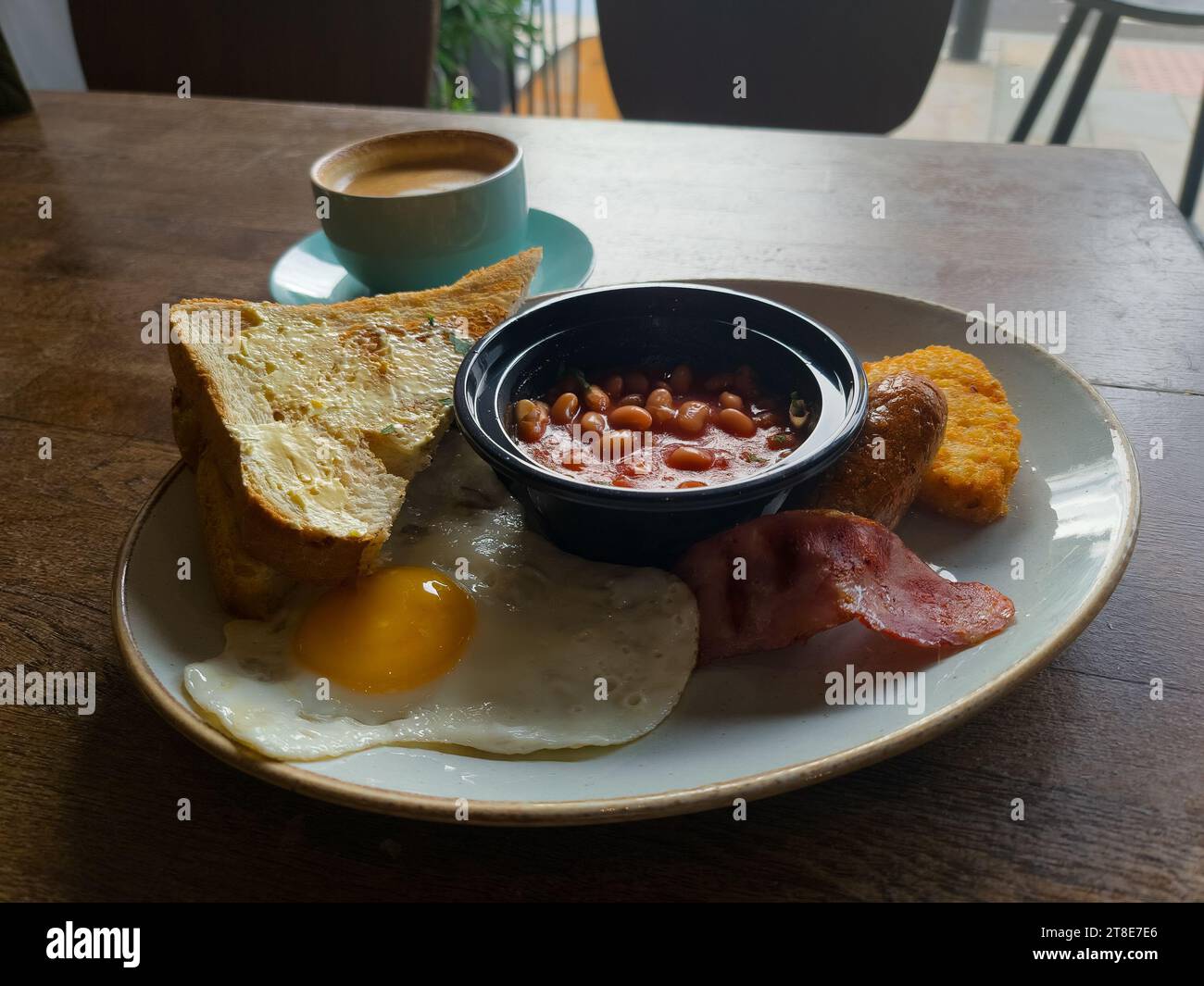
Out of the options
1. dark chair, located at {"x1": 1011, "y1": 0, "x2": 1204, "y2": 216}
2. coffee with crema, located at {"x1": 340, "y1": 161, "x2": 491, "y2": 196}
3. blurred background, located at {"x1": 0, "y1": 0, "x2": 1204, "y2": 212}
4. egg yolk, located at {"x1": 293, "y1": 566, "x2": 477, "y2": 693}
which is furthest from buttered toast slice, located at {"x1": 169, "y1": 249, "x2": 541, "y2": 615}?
dark chair, located at {"x1": 1011, "y1": 0, "x2": 1204, "y2": 216}

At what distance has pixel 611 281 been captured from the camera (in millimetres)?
2305

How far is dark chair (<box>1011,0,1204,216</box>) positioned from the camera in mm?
3496

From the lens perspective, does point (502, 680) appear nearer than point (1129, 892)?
No

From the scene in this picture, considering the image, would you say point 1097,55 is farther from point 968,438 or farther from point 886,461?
point 886,461

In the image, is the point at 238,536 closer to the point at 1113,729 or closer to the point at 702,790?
the point at 702,790

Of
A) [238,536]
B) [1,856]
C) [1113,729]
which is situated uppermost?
[238,536]

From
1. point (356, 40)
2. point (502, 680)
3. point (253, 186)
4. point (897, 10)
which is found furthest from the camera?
point (356, 40)

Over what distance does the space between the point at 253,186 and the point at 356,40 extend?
4.49ft

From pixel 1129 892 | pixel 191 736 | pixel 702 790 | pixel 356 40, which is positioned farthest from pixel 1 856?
pixel 356 40

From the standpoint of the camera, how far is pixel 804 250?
2.39m

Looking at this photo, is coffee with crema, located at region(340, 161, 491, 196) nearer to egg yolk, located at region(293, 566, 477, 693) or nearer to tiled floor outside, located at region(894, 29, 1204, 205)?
egg yolk, located at region(293, 566, 477, 693)

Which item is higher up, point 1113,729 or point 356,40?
point 356,40

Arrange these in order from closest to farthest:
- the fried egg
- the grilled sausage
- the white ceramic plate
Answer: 1. the white ceramic plate
2. the fried egg
3. the grilled sausage

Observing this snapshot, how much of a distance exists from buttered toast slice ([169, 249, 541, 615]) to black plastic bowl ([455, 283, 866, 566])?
0.14 m
